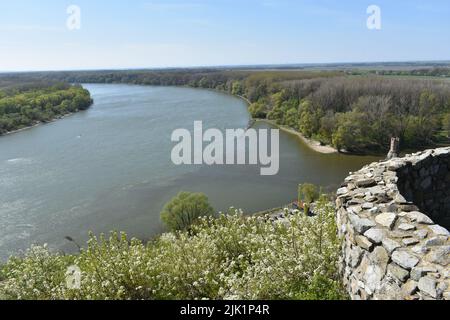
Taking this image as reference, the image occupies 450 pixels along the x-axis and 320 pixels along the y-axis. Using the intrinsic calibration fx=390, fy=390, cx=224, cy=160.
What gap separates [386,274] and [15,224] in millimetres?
22511

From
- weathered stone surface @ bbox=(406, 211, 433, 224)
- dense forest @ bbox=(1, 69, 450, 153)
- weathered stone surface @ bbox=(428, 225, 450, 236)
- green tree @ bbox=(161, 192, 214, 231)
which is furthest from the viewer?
dense forest @ bbox=(1, 69, 450, 153)

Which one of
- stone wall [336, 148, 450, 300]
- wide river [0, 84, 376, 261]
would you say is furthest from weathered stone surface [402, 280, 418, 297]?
wide river [0, 84, 376, 261]

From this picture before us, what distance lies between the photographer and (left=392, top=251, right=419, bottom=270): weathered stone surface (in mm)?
3223

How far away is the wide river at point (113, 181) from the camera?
21031 millimetres

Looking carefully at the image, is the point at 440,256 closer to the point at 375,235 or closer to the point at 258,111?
the point at 375,235

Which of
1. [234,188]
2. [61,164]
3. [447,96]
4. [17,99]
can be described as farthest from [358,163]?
[17,99]

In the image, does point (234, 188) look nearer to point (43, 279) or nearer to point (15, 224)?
point (15, 224)

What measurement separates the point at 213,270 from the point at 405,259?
9.91 ft

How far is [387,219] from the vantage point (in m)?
3.92

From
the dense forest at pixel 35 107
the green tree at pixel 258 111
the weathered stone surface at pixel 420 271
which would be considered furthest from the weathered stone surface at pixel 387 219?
the dense forest at pixel 35 107

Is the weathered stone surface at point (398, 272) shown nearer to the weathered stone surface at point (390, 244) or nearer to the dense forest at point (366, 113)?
the weathered stone surface at point (390, 244)

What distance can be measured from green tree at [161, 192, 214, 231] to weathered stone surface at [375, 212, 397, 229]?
15067 mm

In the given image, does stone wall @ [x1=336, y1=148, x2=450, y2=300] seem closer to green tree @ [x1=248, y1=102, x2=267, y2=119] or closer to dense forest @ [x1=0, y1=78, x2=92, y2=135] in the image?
green tree @ [x1=248, y1=102, x2=267, y2=119]
